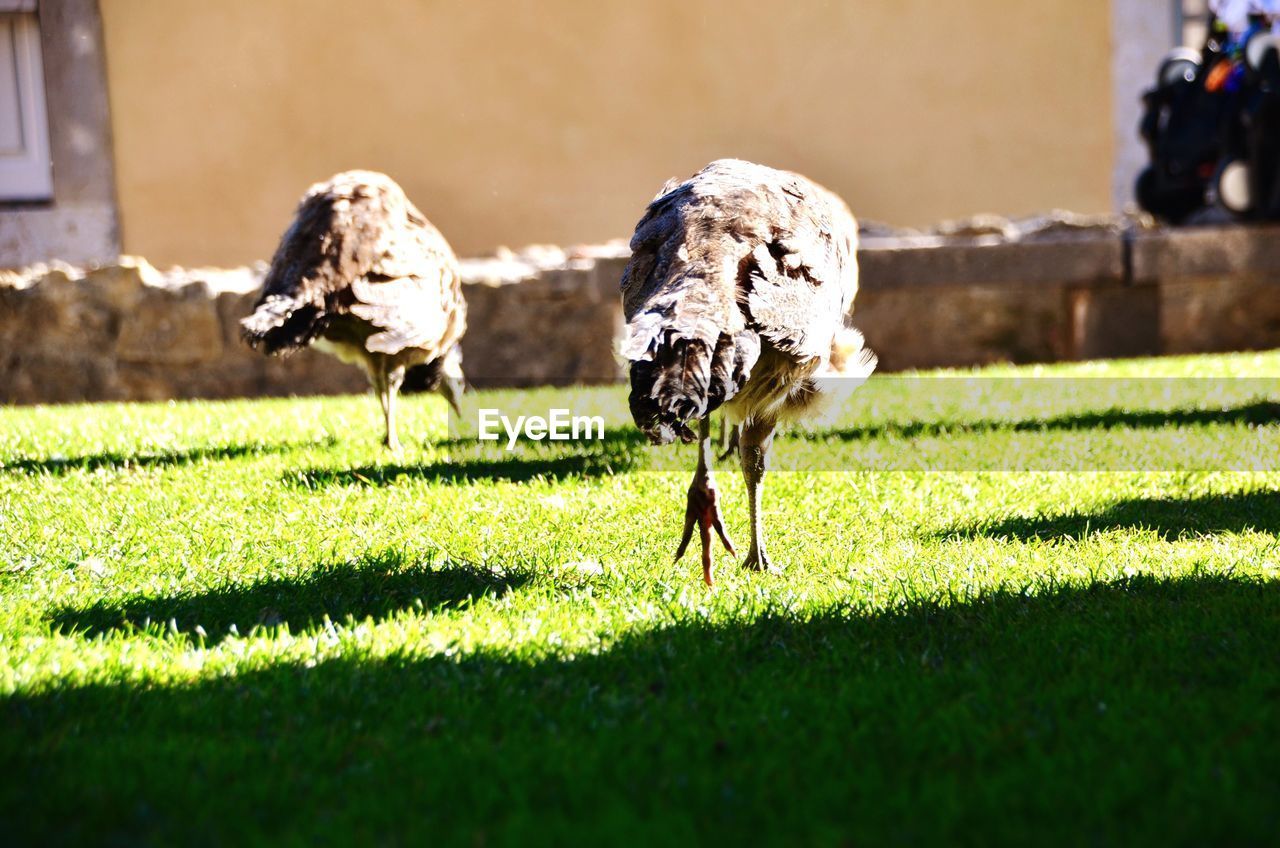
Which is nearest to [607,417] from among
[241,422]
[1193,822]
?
[241,422]

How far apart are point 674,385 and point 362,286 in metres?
3.30

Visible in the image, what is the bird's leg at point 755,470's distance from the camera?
14.9 ft

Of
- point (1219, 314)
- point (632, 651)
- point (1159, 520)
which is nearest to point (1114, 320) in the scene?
point (1219, 314)

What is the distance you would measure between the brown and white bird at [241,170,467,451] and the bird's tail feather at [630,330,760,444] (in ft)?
Result: 9.48

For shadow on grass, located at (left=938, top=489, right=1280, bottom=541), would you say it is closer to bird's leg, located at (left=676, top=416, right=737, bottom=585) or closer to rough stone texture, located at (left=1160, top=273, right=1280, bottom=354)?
bird's leg, located at (left=676, top=416, right=737, bottom=585)

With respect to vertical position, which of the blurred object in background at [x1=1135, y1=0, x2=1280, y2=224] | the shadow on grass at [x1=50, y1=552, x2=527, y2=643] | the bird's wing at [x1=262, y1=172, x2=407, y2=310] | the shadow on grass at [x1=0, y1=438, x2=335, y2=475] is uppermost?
the blurred object in background at [x1=1135, y1=0, x2=1280, y2=224]

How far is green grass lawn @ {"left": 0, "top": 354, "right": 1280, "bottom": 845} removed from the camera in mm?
2541

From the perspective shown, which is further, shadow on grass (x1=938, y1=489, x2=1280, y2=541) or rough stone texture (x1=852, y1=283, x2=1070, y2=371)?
rough stone texture (x1=852, y1=283, x2=1070, y2=371)

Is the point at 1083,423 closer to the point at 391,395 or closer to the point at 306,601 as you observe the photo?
the point at 391,395

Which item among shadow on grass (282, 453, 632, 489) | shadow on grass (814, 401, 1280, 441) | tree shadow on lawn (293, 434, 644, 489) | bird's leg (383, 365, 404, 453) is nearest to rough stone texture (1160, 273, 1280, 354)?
shadow on grass (814, 401, 1280, 441)

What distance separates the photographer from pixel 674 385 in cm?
354

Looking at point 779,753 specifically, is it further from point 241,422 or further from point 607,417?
point 241,422

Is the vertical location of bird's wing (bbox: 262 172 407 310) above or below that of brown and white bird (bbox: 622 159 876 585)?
above

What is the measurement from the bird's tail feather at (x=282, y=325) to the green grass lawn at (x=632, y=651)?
0.57m
